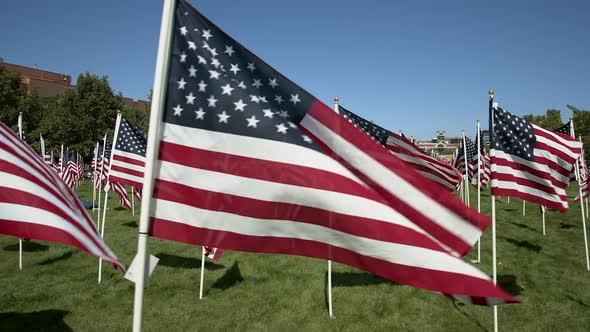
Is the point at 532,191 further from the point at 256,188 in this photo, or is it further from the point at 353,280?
the point at 256,188

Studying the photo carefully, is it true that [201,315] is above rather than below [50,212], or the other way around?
below

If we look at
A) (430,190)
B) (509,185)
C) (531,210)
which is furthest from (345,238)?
(531,210)

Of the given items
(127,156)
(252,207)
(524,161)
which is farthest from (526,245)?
(252,207)

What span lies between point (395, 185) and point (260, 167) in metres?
1.23

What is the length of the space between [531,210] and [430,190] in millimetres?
23761

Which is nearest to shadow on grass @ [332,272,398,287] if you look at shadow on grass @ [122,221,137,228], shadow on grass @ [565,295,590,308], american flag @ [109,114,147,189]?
shadow on grass @ [565,295,590,308]

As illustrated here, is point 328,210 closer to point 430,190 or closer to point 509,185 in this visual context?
point 430,190

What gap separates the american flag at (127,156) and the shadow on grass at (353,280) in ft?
20.5

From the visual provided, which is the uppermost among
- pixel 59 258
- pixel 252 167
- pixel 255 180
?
pixel 252 167

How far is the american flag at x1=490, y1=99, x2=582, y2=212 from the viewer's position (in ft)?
23.9

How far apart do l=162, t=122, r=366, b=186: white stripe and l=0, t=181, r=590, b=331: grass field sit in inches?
214

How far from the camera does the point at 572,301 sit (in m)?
9.40

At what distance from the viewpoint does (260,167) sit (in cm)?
357

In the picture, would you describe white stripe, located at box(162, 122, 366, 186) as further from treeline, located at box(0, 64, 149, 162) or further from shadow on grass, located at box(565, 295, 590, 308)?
treeline, located at box(0, 64, 149, 162)
